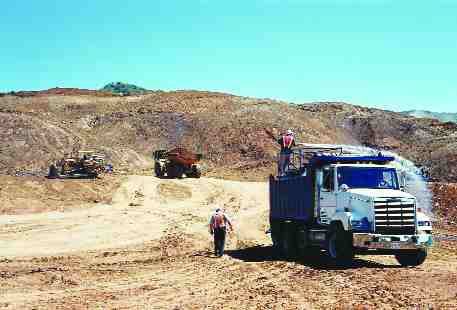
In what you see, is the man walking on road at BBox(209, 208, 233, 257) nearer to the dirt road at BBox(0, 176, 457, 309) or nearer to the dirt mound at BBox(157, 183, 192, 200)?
the dirt road at BBox(0, 176, 457, 309)

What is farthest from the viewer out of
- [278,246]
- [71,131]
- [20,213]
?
[71,131]

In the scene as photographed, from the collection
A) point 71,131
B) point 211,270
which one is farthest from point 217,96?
point 211,270

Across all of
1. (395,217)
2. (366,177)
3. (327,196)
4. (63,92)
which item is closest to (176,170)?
(327,196)

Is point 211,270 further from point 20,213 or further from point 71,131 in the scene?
point 71,131

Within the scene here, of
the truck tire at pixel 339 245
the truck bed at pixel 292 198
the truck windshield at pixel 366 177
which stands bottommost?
the truck tire at pixel 339 245

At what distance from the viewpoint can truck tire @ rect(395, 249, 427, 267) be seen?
18.9m

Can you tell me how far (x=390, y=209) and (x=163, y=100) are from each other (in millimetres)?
94244

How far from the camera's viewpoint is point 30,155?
248 ft

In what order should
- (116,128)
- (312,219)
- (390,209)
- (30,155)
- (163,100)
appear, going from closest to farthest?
(390,209), (312,219), (30,155), (116,128), (163,100)

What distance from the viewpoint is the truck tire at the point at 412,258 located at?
1891 cm

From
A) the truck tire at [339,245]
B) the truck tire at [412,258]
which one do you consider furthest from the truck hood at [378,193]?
the truck tire at [412,258]

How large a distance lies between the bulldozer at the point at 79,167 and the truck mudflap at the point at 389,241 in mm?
38128

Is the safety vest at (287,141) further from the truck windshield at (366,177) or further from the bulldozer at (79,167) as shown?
the bulldozer at (79,167)

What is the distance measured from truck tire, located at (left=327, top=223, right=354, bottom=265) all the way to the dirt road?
0.41 m
